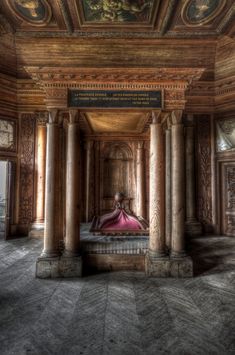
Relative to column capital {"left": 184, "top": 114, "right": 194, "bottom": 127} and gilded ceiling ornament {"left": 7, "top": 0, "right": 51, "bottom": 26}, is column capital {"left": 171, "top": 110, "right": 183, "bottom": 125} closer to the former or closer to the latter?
column capital {"left": 184, "top": 114, "right": 194, "bottom": 127}

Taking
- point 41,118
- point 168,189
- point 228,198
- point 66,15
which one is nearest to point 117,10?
point 66,15

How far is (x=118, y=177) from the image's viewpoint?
10.2 meters

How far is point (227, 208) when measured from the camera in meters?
8.87

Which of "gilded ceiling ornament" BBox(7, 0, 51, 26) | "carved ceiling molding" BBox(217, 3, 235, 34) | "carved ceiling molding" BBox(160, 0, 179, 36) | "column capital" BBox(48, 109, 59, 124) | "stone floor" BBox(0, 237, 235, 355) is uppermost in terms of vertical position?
"gilded ceiling ornament" BBox(7, 0, 51, 26)

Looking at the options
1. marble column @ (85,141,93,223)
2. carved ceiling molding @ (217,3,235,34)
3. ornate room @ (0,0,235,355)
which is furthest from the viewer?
marble column @ (85,141,93,223)

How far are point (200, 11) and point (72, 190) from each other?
20.6 feet

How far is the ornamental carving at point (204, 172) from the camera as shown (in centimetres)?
912

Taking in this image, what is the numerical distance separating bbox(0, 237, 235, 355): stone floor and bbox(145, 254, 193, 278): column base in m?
0.19

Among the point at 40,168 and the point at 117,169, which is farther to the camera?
the point at 117,169

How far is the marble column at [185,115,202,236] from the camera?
28.8 feet

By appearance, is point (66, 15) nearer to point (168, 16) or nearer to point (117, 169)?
point (168, 16)

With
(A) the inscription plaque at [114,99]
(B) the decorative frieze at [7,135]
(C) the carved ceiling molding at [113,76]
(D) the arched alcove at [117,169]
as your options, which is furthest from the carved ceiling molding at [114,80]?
(D) the arched alcove at [117,169]

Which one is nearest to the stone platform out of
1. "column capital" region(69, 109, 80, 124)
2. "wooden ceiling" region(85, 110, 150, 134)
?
"column capital" region(69, 109, 80, 124)

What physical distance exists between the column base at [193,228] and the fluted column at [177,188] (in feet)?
13.4
